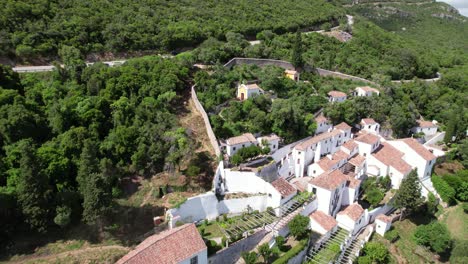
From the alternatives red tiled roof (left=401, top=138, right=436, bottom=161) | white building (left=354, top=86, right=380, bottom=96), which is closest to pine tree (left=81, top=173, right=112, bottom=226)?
red tiled roof (left=401, top=138, right=436, bottom=161)

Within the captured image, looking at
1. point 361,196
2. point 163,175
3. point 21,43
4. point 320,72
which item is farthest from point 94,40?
point 361,196

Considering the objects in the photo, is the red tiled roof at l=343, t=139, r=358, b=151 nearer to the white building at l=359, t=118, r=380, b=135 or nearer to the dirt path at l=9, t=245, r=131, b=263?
the white building at l=359, t=118, r=380, b=135

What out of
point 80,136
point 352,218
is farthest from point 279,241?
point 80,136

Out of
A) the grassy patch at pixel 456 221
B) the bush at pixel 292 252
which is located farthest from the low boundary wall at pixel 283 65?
the bush at pixel 292 252

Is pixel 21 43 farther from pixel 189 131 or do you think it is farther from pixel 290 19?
pixel 290 19

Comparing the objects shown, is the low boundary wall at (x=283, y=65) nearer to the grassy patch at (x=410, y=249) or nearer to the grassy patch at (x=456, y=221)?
the grassy patch at (x=456, y=221)

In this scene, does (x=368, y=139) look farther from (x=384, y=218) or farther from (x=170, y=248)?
(x=170, y=248)
